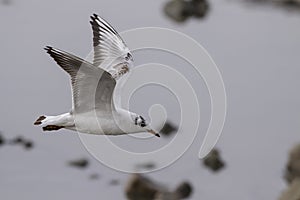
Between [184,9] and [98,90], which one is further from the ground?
[98,90]

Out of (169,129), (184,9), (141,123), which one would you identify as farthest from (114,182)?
(184,9)

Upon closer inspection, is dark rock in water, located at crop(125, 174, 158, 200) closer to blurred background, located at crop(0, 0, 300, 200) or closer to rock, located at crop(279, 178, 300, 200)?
blurred background, located at crop(0, 0, 300, 200)

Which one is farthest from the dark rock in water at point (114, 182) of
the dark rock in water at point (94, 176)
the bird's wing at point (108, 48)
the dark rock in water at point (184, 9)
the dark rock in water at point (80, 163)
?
the dark rock in water at point (184, 9)

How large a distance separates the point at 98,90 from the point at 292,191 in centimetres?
462

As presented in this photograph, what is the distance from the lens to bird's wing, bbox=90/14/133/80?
5.66m

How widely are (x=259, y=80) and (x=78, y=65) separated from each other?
7.09 metres

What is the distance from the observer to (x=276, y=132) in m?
10.5

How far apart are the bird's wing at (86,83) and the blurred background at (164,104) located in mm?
4269

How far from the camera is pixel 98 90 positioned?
5105mm

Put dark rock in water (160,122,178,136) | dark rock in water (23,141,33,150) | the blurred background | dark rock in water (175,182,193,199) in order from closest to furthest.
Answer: dark rock in water (175,182,193,199) → the blurred background → dark rock in water (160,122,178,136) → dark rock in water (23,141,33,150)

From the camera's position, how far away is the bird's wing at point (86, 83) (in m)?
4.89

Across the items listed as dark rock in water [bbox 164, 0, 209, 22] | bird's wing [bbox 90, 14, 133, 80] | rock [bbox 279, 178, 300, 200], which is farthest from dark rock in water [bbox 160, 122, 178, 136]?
bird's wing [bbox 90, 14, 133, 80]

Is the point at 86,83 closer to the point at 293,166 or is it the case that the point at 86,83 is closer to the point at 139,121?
the point at 139,121

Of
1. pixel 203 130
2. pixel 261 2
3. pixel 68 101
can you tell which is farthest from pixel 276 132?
pixel 261 2
